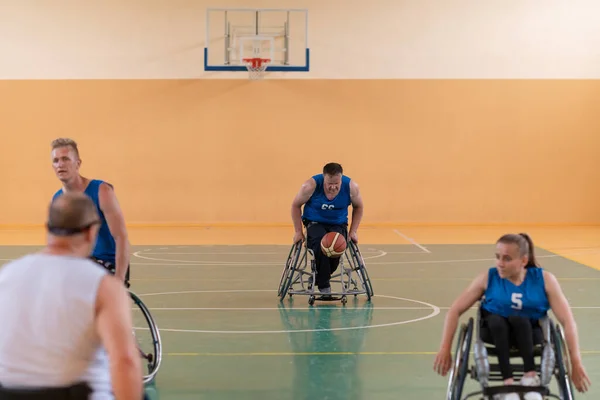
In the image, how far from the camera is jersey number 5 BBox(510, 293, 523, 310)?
150 inches

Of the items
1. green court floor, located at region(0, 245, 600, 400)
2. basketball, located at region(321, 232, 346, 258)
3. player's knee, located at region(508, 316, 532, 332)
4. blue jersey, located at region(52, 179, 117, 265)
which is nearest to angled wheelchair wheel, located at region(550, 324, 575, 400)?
player's knee, located at region(508, 316, 532, 332)

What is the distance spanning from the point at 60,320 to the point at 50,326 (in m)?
0.03

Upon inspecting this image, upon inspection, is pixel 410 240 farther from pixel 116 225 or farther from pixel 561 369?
pixel 561 369

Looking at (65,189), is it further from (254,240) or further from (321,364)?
(254,240)

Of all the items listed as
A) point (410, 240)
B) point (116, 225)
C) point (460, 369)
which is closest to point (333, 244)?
point (116, 225)

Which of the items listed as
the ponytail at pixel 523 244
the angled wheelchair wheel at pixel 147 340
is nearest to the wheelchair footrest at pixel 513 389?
the ponytail at pixel 523 244

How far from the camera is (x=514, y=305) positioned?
381cm

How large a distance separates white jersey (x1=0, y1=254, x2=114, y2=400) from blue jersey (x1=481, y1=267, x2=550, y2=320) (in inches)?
81.9

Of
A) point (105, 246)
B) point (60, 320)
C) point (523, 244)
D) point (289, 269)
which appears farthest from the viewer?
point (289, 269)

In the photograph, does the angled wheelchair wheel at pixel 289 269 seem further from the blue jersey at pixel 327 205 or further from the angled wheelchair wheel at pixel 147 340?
the angled wheelchair wheel at pixel 147 340

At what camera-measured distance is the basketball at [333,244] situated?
7.31m

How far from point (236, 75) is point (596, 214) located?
675cm

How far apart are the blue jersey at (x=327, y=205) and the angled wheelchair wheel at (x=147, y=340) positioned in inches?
68.1

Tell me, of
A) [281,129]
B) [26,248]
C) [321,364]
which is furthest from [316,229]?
[281,129]
